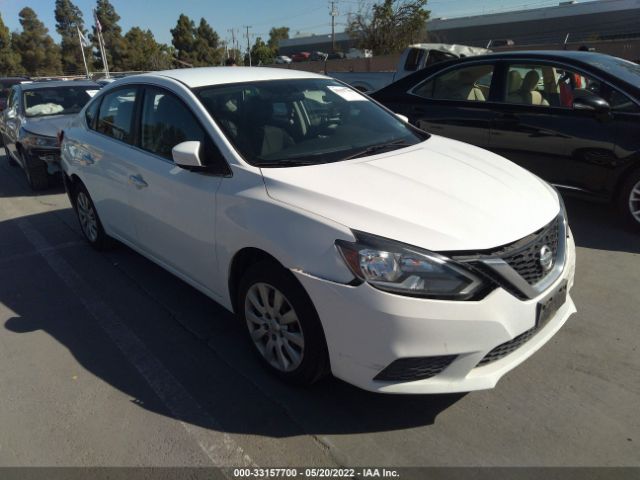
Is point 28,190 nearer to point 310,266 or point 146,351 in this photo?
point 146,351

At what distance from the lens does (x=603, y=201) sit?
4789mm

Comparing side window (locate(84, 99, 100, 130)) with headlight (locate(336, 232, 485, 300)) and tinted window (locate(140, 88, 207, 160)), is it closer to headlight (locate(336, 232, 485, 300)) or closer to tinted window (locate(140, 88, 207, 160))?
tinted window (locate(140, 88, 207, 160))

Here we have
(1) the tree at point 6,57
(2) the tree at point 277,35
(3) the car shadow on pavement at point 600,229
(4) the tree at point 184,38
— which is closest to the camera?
(3) the car shadow on pavement at point 600,229

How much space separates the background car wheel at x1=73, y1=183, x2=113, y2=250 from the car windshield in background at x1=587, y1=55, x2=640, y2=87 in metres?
5.06

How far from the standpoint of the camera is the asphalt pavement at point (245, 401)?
234 centimetres

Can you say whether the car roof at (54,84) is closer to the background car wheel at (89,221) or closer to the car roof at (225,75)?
the background car wheel at (89,221)

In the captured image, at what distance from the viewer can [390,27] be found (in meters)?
36.5

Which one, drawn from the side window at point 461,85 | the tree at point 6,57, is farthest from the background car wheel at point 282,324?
the tree at point 6,57

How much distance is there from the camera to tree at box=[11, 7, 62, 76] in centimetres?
5012

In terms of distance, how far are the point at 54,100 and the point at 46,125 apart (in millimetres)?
1219

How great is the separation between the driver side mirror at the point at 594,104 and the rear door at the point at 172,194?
11.8 ft

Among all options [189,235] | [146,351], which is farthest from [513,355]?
[146,351]

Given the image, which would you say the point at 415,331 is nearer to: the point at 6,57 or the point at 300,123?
the point at 300,123

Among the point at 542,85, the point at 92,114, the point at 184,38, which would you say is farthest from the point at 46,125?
the point at 184,38
